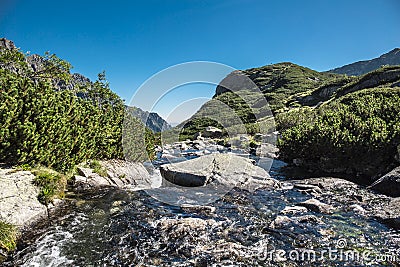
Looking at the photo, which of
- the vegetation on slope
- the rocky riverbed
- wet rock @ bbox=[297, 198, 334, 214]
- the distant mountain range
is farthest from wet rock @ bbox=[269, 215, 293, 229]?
the vegetation on slope

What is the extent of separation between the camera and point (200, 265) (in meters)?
7.55

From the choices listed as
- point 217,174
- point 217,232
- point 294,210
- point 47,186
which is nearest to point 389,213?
point 294,210

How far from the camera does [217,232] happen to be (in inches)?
390

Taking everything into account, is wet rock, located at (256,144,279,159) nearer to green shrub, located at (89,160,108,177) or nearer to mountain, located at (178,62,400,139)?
mountain, located at (178,62,400,139)

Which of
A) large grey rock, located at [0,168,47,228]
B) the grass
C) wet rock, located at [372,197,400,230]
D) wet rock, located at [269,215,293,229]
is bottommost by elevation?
wet rock, located at [372,197,400,230]

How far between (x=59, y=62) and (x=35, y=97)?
225 inches

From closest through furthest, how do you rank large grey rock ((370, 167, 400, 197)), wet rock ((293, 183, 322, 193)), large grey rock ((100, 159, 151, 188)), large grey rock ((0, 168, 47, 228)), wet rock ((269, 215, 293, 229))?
large grey rock ((0, 168, 47, 228)) → wet rock ((269, 215, 293, 229)) → large grey rock ((370, 167, 400, 197)) → wet rock ((293, 183, 322, 193)) → large grey rock ((100, 159, 151, 188))

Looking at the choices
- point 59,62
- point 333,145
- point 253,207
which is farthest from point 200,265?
point 333,145

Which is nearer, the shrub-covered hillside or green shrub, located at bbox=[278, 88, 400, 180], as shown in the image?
the shrub-covered hillside

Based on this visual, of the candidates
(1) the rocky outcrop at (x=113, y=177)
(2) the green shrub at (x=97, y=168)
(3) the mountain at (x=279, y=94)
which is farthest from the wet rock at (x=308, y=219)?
(3) the mountain at (x=279, y=94)

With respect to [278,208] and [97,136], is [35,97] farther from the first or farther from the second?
[278,208]

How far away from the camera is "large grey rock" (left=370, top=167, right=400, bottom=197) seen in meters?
15.0

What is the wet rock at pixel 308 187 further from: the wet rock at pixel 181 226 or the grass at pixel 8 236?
the grass at pixel 8 236

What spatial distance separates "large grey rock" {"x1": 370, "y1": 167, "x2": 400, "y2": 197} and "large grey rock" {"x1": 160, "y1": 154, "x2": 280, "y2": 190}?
21.1 feet
